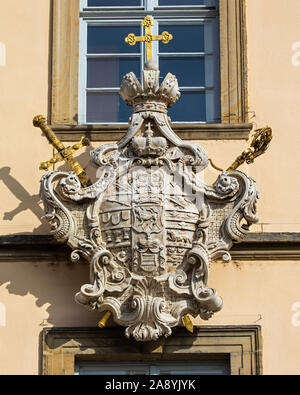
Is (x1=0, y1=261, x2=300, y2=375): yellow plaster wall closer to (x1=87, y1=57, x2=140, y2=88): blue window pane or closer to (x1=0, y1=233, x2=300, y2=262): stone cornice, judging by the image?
(x1=0, y1=233, x2=300, y2=262): stone cornice

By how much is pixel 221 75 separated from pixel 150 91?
81cm

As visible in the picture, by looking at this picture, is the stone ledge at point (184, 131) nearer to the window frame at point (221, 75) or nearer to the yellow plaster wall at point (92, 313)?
the window frame at point (221, 75)

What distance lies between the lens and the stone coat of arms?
9.41 metres

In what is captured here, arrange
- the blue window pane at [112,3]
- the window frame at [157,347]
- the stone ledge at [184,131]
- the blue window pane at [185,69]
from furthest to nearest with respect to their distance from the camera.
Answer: the blue window pane at [112,3] < the blue window pane at [185,69] < the stone ledge at [184,131] < the window frame at [157,347]

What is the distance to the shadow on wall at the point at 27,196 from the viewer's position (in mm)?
10008

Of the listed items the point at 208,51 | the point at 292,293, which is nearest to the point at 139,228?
the point at 292,293

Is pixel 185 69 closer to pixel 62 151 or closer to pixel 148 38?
pixel 148 38

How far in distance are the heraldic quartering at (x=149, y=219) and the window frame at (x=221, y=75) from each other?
45 centimetres

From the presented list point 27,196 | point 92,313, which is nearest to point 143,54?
point 27,196

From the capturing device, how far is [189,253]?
31.0ft

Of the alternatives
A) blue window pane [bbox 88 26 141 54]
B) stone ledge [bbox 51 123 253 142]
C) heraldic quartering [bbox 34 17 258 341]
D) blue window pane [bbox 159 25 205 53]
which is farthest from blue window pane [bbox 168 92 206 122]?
heraldic quartering [bbox 34 17 258 341]

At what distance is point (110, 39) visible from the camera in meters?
10.7

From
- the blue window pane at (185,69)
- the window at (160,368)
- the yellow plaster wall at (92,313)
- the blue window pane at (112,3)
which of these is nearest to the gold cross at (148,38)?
the blue window pane at (185,69)

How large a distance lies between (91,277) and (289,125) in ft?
6.06
